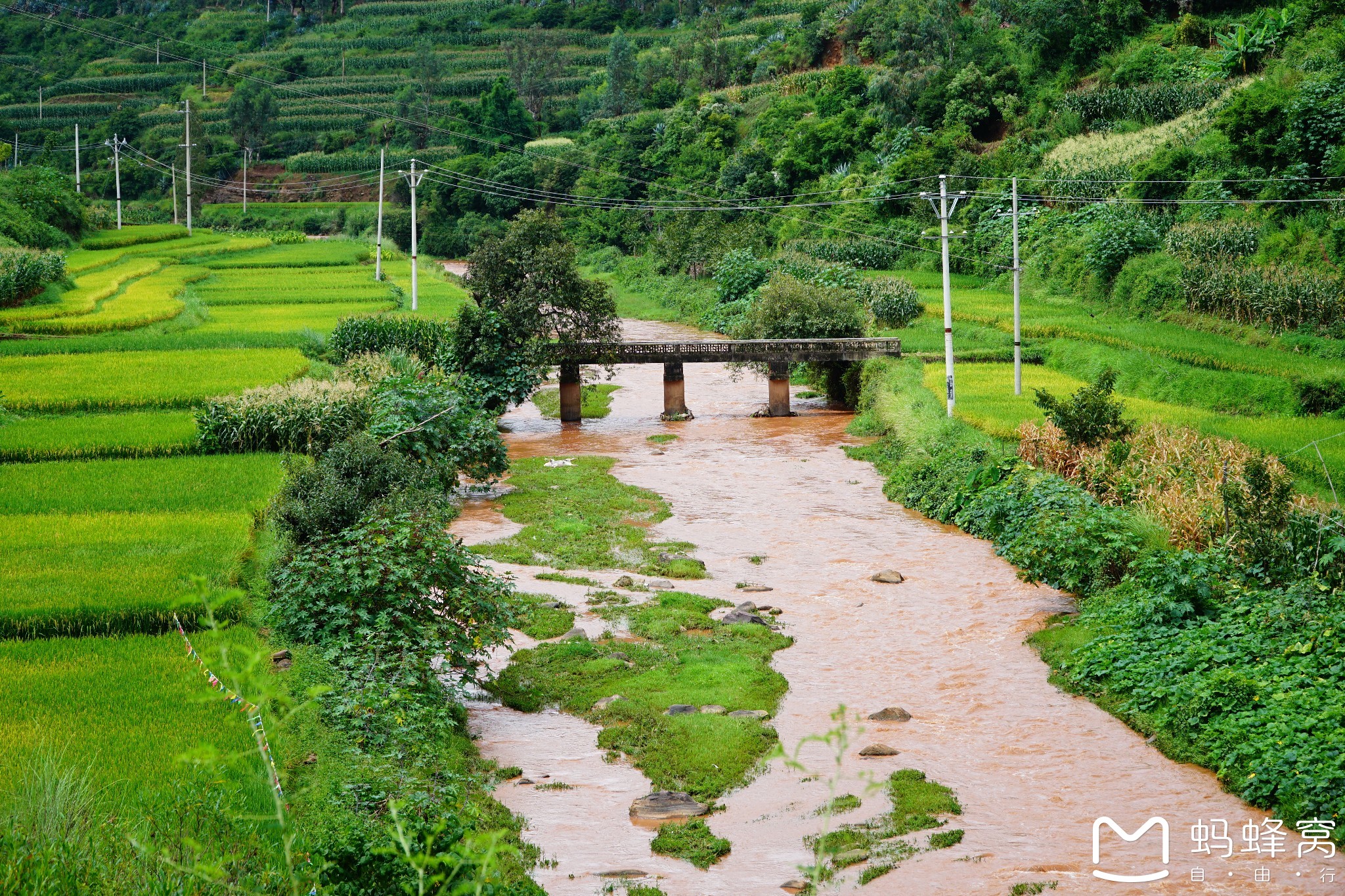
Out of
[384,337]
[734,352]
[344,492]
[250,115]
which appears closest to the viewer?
[344,492]

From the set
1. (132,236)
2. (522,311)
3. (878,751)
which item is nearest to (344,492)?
(878,751)

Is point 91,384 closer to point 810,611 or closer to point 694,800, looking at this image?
point 810,611

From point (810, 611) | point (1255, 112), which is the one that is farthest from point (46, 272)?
point (1255, 112)

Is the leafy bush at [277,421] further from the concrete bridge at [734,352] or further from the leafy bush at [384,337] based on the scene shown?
the concrete bridge at [734,352]

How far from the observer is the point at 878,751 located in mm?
10320

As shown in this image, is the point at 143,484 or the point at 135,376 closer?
the point at 143,484

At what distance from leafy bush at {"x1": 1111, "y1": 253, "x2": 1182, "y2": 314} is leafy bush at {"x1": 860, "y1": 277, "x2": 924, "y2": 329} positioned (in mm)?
5520

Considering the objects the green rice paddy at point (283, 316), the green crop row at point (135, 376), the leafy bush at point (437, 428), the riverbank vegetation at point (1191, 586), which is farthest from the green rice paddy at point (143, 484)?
the green rice paddy at point (283, 316)

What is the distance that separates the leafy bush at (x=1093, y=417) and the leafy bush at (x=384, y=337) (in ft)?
43.8

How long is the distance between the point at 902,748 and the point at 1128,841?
7.01ft

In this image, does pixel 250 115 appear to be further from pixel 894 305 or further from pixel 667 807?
pixel 667 807

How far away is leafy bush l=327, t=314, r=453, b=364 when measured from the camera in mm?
25719

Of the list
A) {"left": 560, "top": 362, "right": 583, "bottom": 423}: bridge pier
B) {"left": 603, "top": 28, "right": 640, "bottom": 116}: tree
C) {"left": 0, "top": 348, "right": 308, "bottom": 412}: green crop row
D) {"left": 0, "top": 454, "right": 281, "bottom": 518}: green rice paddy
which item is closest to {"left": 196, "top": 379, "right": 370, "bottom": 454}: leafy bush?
{"left": 0, "top": 454, "right": 281, "bottom": 518}: green rice paddy

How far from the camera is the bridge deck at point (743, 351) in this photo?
26.9 meters
